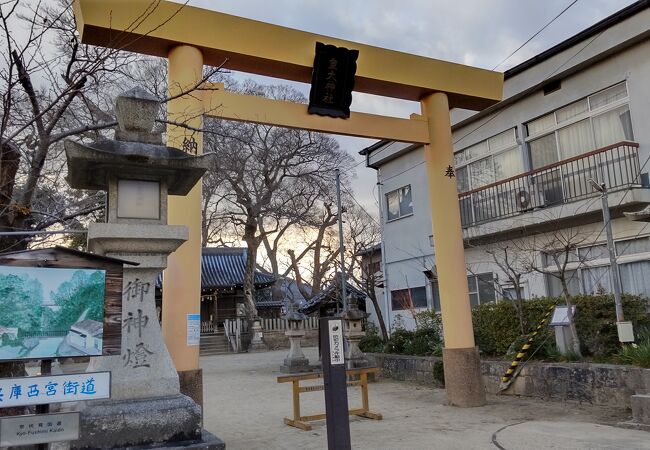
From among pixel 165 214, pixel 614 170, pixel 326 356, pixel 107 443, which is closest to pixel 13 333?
pixel 107 443

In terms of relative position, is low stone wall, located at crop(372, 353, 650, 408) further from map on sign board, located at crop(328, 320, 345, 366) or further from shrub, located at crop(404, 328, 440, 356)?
map on sign board, located at crop(328, 320, 345, 366)

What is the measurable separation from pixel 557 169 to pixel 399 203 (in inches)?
255

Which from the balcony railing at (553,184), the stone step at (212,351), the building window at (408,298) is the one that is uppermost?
the balcony railing at (553,184)

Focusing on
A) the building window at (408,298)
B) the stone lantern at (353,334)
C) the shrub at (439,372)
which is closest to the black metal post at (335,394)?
the shrub at (439,372)

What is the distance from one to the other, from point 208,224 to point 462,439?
28.4 meters

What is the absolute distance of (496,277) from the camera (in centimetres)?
1391

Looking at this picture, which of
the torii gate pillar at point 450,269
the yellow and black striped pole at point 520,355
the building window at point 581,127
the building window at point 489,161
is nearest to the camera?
the torii gate pillar at point 450,269

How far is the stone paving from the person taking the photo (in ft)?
22.5

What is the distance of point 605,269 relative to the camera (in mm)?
12023

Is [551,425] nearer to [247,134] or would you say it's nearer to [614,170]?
[614,170]

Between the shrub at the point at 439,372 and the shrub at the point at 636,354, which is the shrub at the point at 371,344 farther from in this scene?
the shrub at the point at 636,354

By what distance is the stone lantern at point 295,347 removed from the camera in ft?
59.4

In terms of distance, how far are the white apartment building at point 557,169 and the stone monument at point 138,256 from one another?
20.3 ft

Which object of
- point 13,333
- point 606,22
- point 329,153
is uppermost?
point 329,153
